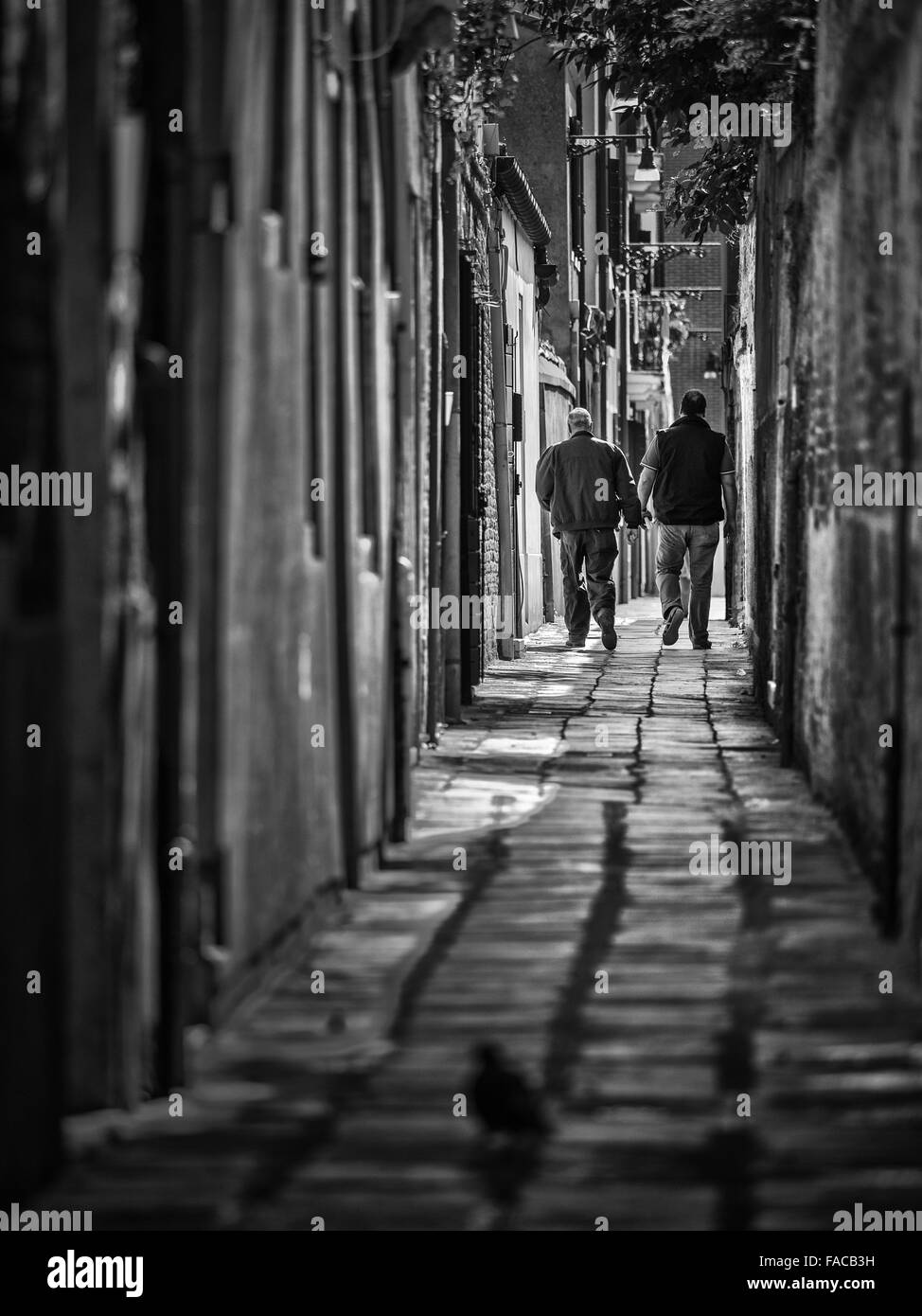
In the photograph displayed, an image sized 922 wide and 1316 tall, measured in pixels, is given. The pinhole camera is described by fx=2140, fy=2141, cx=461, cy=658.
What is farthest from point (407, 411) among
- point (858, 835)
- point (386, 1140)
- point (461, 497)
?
point (386, 1140)

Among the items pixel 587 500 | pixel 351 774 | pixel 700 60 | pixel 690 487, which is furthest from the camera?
pixel 587 500

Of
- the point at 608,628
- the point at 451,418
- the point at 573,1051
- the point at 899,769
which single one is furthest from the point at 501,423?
the point at 573,1051

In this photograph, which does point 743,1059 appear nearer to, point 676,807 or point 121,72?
point 121,72

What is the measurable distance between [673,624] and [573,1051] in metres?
13.1

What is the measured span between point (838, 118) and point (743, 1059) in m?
3.88

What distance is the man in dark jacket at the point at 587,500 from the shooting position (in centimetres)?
1684

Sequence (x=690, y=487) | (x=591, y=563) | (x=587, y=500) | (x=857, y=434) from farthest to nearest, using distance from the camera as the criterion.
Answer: (x=591, y=563) < (x=587, y=500) < (x=690, y=487) < (x=857, y=434)

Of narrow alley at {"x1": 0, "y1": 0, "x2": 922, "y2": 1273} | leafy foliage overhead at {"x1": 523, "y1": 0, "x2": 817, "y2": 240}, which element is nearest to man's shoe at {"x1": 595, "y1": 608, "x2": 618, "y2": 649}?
leafy foliage overhead at {"x1": 523, "y1": 0, "x2": 817, "y2": 240}

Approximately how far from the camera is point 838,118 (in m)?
7.29

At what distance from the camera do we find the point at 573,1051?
4.67 metres

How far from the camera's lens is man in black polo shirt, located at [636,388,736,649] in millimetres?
16531

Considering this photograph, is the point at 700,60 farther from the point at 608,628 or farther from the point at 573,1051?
the point at 573,1051

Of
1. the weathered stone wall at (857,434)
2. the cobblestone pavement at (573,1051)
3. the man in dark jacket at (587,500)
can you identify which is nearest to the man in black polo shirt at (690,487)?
the man in dark jacket at (587,500)

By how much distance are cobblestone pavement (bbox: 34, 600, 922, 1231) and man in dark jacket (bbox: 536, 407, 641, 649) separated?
875cm
